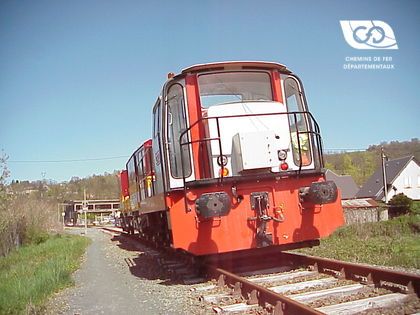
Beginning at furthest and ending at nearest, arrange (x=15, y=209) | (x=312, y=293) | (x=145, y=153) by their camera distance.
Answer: (x=15, y=209) < (x=145, y=153) < (x=312, y=293)

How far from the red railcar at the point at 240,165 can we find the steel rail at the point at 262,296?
0.50 metres

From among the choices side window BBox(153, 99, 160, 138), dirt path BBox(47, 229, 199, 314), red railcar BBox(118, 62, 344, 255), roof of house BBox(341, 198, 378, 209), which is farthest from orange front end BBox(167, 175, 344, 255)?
roof of house BBox(341, 198, 378, 209)

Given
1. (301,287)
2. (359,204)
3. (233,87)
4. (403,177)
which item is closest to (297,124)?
(233,87)

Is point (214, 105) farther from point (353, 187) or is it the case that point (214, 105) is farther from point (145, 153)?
point (353, 187)

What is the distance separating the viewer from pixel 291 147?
277 inches

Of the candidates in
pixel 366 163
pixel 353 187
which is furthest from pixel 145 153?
pixel 353 187

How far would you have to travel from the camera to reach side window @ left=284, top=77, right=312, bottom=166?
716 centimetres

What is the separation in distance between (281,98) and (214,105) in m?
1.19

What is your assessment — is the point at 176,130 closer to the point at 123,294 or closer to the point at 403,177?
the point at 123,294

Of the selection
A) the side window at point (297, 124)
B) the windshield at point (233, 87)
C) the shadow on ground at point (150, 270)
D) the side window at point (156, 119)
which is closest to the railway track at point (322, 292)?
the shadow on ground at point (150, 270)

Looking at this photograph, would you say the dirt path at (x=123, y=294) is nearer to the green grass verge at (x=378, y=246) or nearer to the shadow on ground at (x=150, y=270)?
the shadow on ground at (x=150, y=270)

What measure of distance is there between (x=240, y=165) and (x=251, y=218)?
32.1 inches

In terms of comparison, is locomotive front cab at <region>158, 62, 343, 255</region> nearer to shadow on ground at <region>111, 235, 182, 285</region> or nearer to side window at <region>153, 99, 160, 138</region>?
side window at <region>153, 99, 160, 138</region>

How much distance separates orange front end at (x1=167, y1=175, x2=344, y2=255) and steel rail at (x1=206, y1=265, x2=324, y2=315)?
490mm
